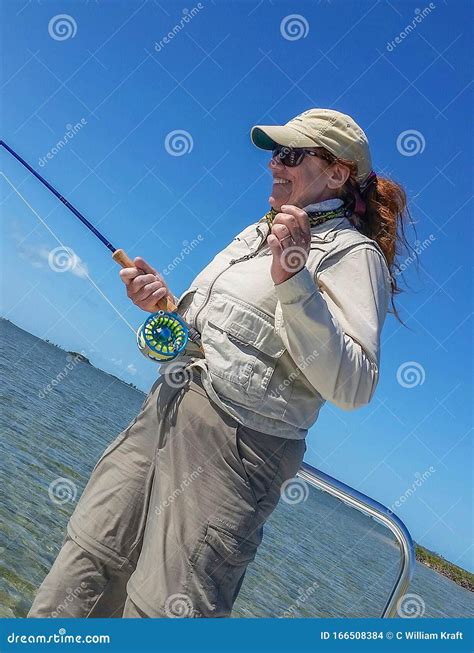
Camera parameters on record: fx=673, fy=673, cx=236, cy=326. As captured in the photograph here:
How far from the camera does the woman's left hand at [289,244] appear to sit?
5.56ft

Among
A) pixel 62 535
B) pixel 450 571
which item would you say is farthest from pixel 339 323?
pixel 450 571

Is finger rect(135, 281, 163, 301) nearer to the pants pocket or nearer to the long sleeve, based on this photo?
the long sleeve

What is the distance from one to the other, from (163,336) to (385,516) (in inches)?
35.6

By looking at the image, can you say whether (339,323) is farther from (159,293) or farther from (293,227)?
(159,293)

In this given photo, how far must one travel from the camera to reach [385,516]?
2.13 meters

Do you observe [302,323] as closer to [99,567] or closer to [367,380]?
[367,380]

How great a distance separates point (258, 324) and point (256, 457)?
0.36m

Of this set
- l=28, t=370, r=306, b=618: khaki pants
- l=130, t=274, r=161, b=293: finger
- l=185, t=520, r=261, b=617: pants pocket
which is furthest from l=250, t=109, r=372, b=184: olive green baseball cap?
l=185, t=520, r=261, b=617: pants pocket

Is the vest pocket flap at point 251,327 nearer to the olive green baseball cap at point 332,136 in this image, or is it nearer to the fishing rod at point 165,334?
the fishing rod at point 165,334

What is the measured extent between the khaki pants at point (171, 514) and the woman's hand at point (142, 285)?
0.27 metres

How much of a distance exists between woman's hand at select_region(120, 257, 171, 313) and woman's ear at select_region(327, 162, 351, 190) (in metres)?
0.63

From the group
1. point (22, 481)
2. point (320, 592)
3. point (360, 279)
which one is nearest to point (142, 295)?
point (360, 279)

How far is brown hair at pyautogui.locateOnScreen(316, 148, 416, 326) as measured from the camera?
2174 millimetres

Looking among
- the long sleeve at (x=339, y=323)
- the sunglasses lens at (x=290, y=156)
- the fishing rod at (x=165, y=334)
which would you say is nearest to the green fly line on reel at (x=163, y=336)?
the fishing rod at (x=165, y=334)
